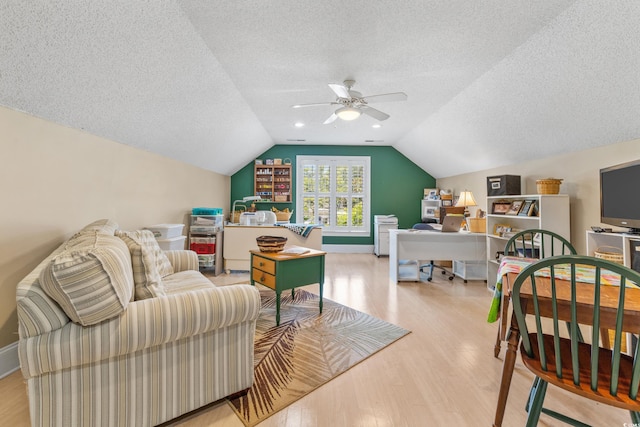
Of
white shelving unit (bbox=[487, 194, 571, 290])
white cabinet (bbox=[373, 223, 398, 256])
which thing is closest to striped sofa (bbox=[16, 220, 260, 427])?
white shelving unit (bbox=[487, 194, 571, 290])

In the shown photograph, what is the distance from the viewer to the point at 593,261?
39.8 inches

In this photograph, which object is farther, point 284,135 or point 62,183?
point 284,135

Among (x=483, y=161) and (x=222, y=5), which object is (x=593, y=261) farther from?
(x=483, y=161)

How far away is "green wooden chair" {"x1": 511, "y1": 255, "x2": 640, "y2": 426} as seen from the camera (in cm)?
100

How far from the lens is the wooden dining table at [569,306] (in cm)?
109

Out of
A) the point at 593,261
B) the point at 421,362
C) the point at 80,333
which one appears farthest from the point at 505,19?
the point at 80,333

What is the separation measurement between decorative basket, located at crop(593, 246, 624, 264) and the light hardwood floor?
106 centimetres

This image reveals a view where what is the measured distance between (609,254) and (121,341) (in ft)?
11.3

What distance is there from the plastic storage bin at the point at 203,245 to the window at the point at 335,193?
255cm

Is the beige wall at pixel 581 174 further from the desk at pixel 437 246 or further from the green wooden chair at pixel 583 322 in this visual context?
the green wooden chair at pixel 583 322

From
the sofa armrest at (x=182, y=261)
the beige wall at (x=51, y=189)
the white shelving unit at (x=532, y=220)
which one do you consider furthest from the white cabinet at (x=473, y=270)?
the beige wall at (x=51, y=189)

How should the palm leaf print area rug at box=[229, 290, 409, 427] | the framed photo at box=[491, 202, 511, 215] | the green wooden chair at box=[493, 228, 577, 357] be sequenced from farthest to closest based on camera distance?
the framed photo at box=[491, 202, 511, 215], the green wooden chair at box=[493, 228, 577, 357], the palm leaf print area rug at box=[229, 290, 409, 427]

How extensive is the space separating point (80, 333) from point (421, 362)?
2.06 metres

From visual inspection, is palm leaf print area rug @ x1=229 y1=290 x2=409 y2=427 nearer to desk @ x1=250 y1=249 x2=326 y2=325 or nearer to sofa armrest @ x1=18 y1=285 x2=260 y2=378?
desk @ x1=250 y1=249 x2=326 y2=325
